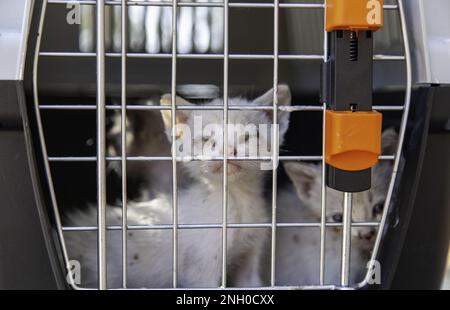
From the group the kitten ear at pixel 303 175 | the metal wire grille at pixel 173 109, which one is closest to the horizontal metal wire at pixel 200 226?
the metal wire grille at pixel 173 109

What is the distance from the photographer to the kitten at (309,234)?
3.59ft

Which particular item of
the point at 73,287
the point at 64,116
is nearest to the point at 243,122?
the point at 64,116

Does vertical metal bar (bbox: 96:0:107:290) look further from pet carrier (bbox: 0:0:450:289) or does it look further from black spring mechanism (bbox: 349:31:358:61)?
black spring mechanism (bbox: 349:31:358:61)

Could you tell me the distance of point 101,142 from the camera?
958 mm

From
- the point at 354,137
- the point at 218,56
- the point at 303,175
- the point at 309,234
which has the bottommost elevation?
the point at 309,234

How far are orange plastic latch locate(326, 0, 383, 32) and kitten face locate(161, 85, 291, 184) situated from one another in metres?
0.22

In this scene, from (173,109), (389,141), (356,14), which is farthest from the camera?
(389,141)

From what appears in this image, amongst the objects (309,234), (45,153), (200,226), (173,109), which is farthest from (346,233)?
(45,153)

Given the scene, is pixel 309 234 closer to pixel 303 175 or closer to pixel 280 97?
pixel 303 175

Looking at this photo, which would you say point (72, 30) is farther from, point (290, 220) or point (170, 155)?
point (290, 220)

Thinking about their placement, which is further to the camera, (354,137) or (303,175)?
(303,175)

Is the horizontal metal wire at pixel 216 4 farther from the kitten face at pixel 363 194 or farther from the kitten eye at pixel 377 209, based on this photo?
the kitten eye at pixel 377 209

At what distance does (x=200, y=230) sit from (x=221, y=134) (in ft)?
0.66
